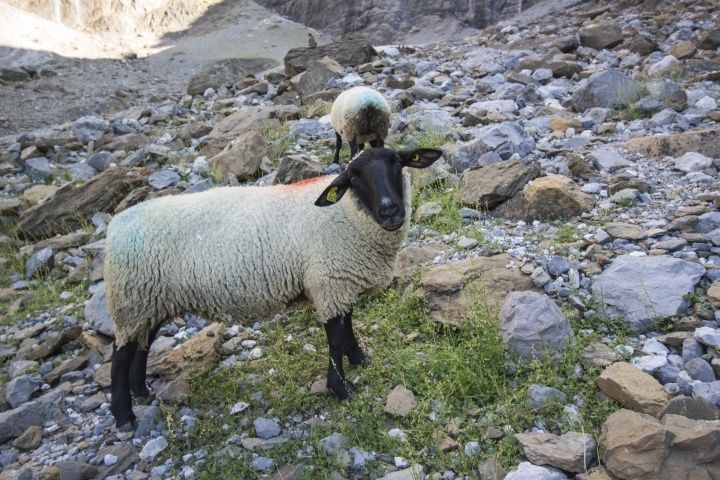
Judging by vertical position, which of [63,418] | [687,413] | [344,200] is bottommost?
[63,418]

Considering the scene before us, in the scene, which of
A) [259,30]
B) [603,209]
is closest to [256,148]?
[603,209]

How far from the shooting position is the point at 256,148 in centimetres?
936

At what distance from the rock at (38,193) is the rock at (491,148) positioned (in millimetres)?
7214

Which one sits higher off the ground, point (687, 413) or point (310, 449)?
point (687, 413)

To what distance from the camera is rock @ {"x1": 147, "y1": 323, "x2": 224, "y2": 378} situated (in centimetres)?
Answer: 534

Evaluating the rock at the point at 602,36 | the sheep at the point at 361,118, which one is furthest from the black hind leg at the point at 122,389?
the rock at the point at 602,36

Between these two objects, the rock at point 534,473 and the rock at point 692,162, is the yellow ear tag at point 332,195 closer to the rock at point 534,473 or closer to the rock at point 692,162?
the rock at point 534,473

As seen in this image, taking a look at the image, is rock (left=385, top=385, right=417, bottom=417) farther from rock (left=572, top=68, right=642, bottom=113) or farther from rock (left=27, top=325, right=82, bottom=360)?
rock (left=572, top=68, right=642, bottom=113)

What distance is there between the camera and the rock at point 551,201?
254 inches

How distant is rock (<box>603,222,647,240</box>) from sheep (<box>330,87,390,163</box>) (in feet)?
13.2

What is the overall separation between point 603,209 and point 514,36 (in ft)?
47.8

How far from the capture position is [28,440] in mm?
4652

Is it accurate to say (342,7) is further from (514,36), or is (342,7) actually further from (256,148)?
(256,148)

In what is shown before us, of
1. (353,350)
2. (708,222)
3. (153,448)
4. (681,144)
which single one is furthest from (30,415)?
(681,144)
